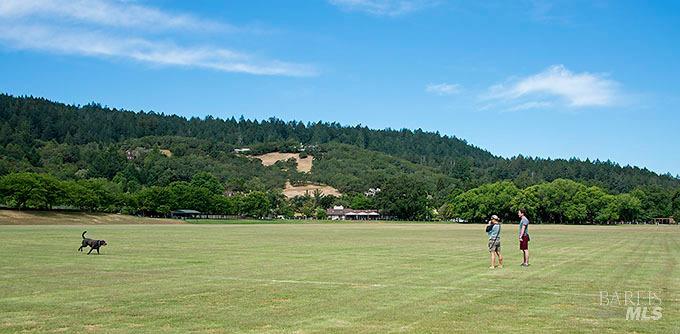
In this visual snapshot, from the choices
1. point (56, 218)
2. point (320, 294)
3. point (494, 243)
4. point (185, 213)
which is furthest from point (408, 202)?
point (320, 294)

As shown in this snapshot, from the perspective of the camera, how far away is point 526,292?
1823 centimetres

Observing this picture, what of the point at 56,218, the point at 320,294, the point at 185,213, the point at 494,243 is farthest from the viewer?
the point at 185,213

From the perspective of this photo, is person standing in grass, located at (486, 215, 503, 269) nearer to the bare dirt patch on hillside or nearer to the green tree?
the bare dirt patch on hillside

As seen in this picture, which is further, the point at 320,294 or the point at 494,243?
the point at 494,243

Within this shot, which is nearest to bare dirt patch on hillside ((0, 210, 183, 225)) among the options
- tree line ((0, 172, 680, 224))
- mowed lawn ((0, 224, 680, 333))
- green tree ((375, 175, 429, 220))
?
tree line ((0, 172, 680, 224))

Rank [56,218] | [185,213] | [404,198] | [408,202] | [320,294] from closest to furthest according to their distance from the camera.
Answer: [320,294]
[56,218]
[185,213]
[408,202]
[404,198]

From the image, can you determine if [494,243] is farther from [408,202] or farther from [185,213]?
[408,202]

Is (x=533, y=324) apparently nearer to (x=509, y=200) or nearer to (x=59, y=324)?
(x=59, y=324)

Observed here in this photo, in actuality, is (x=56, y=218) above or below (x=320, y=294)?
above

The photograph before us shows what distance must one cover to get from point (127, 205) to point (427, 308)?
142m

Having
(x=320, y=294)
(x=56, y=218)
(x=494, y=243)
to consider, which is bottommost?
(x=320, y=294)

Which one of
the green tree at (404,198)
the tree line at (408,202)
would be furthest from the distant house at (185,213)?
the green tree at (404,198)

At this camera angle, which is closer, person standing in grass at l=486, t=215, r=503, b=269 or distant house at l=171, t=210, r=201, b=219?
person standing in grass at l=486, t=215, r=503, b=269

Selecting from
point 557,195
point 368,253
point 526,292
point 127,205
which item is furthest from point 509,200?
point 526,292
